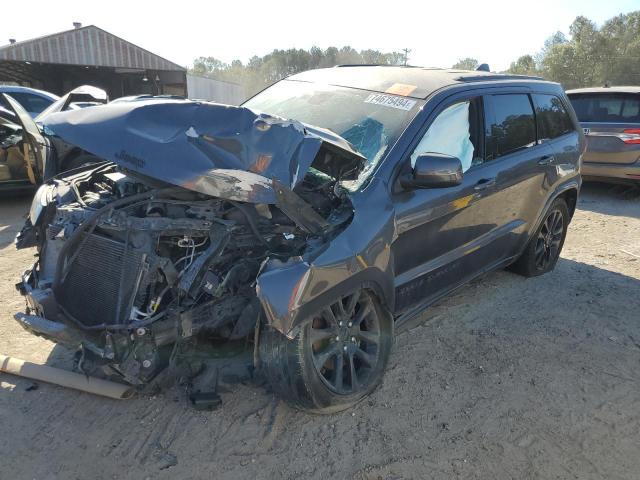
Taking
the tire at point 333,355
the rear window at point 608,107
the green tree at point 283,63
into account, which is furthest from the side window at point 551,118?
the green tree at point 283,63

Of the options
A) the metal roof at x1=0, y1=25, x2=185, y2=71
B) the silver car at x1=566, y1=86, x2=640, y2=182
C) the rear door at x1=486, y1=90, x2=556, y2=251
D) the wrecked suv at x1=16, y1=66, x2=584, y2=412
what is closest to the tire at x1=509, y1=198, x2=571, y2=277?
the rear door at x1=486, y1=90, x2=556, y2=251

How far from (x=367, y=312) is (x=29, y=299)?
1903 millimetres

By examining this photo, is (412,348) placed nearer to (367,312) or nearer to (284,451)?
(367,312)

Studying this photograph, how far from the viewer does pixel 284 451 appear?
256 centimetres

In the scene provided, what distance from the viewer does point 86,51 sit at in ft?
74.5

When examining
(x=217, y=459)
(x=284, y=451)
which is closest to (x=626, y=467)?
(x=284, y=451)

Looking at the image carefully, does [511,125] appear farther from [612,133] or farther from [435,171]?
[612,133]

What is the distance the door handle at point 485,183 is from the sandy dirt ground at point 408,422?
1.12 metres

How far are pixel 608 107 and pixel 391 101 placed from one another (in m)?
7.02

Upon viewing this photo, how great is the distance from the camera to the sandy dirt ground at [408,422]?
8.11 ft

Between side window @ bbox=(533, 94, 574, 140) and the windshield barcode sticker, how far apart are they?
5.80 ft

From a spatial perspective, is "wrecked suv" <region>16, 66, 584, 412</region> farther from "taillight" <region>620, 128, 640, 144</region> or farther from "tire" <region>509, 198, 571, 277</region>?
"taillight" <region>620, 128, 640, 144</region>

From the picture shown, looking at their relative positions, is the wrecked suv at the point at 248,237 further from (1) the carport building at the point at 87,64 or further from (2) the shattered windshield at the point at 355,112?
(1) the carport building at the point at 87,64

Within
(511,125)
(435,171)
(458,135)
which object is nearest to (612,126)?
(511,125)
